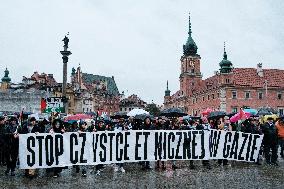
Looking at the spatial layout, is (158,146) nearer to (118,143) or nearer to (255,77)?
(118,143)

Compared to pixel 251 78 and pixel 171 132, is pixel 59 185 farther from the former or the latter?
pixel 251 78

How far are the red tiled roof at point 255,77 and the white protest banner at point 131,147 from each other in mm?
78298

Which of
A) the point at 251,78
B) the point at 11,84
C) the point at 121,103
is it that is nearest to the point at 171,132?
the point at 251,78

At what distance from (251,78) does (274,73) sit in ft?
20.7

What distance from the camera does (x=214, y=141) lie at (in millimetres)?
14961

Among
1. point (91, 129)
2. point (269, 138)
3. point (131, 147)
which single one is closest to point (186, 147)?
point (131, 147)

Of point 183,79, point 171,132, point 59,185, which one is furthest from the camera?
point 183,79

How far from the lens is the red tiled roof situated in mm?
91562

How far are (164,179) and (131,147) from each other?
90.2 inches

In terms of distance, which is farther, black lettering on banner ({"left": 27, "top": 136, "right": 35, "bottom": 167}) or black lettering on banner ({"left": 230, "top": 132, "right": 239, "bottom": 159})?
black lettering on banner ({"left": 230, "top": 132, "right": 239, "bottom": 159})

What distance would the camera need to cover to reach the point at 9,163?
1326 cm

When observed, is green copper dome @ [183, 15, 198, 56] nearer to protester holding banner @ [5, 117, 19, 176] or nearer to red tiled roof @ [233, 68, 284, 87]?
red tiled roof @ [233, 68, 284, 87]

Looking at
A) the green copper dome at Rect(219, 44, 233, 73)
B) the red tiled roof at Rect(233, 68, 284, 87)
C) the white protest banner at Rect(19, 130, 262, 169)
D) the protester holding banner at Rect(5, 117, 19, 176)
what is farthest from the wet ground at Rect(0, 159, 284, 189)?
the green copper dome at Rect(219, 44, 233, 73)

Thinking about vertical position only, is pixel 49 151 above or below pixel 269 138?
below
